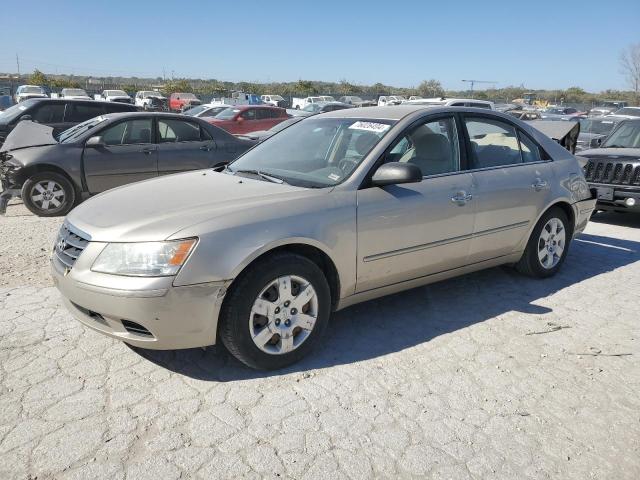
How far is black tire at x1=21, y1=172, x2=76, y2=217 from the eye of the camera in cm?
736

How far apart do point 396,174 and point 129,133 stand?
18.9 feet

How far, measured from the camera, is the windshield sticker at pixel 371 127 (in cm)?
395

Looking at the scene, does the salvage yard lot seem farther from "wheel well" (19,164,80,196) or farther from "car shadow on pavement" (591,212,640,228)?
"car shadow on pavement" (591,212,640,228)

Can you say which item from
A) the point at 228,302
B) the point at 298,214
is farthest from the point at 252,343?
the point at 298,214

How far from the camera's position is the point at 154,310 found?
2.87 m

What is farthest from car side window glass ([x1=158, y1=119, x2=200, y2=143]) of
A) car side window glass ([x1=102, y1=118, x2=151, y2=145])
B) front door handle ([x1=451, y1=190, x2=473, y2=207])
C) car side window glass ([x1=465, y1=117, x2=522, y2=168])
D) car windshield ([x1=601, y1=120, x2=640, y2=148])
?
car windshield ([x1=601, y1=120, x2=640, y2=148])

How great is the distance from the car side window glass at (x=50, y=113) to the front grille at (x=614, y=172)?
32.0 feet

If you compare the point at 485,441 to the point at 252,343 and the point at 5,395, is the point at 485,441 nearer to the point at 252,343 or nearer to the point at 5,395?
the point at 252,343

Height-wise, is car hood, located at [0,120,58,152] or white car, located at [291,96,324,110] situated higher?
white car, located at [291,96,324,110]

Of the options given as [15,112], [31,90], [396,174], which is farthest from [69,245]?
[31,90]

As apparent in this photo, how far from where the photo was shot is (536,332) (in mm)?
3990

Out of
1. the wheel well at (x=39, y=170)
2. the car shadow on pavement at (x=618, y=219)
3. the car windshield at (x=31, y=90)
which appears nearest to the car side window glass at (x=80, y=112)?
the wheel well at (x=39, y=170)

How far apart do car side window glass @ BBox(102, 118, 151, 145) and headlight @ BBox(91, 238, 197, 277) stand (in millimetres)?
5505

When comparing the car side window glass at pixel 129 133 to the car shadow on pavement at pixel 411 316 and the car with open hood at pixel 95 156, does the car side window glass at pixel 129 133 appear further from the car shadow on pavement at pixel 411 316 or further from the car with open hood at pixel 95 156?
the car shadow on pavement at pixel 411 316
